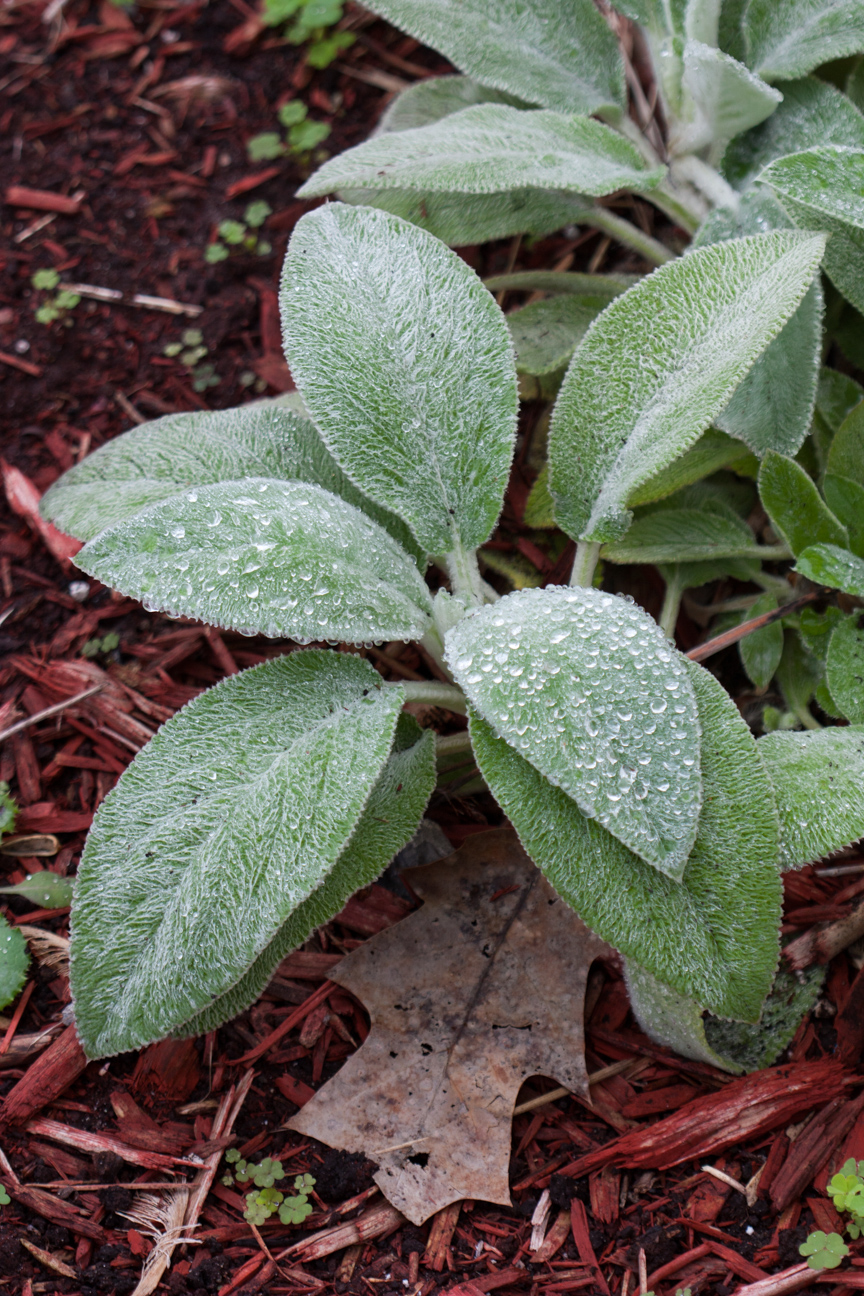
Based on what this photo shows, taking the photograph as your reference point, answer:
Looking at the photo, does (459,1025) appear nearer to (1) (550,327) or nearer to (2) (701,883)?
(2) (701,883)

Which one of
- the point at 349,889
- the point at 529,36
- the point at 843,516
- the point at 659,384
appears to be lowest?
the point at 349,889

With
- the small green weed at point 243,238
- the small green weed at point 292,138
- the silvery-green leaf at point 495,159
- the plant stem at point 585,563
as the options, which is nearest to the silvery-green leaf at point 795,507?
the plant stem at point 585,563

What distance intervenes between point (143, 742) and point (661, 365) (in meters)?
0.94

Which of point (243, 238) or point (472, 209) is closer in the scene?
point (472, 209)

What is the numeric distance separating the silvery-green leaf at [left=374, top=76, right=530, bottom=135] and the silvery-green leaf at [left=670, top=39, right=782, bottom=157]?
364 mm

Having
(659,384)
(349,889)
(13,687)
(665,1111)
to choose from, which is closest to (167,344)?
(13,687)

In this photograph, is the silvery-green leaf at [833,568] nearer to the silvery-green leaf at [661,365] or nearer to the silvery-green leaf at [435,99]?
the silvery-green leaf at [661,365]

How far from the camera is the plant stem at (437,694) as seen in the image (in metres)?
1.27

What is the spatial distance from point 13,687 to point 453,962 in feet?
2.80

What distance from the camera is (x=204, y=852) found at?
3.57ft

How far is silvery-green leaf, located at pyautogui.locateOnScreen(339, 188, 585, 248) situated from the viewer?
161cm

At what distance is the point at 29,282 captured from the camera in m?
2.04

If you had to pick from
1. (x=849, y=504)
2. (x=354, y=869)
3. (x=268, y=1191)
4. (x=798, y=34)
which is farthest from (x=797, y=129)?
(x=268, y=1191)

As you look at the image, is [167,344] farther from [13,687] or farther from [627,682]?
[627,682]
